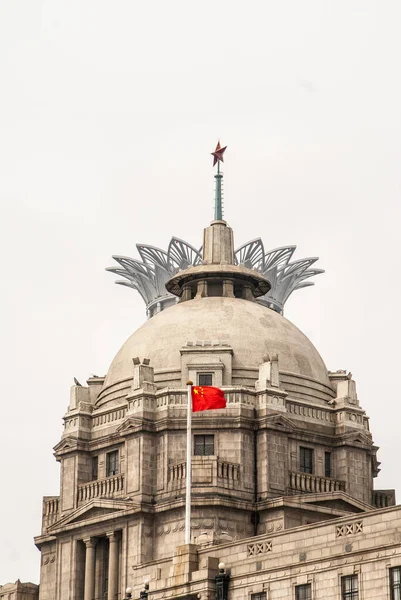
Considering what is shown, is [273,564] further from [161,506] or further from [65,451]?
[65,451]

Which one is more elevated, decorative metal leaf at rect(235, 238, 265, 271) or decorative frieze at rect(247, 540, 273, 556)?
decorative metal leaf at rect(235, 238, 265, 271)

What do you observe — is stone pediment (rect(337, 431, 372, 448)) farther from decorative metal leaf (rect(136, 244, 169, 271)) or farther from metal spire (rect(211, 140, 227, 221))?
decorative metal leaf (rect(136, 244, 169, 271))

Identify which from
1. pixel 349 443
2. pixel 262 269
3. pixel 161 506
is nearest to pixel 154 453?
pixel 161 506

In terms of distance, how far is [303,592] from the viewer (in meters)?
88.2

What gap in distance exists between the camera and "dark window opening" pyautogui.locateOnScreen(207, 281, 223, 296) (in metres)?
127

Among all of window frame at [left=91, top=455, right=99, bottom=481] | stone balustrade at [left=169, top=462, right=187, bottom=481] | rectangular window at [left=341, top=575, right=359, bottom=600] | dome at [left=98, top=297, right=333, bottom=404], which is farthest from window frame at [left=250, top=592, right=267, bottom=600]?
window frame at [left=91, top=455, right=99, bottom=481]

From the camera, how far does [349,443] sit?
121m

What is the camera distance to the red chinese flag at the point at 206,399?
108 m

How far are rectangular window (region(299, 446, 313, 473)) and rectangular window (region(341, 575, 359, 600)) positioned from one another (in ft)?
109

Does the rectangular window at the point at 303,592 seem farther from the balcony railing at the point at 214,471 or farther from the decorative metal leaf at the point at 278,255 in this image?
the decorative metal leaf at the point at 278,255

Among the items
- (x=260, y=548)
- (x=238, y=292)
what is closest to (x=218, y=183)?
(x=238, y=292)

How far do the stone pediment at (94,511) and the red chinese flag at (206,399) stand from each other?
1011 cm

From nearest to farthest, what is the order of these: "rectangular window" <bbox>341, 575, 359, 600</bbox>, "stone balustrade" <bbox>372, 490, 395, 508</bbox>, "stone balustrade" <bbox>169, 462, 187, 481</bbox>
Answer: "rectangular window" <bbox>341, 575, 359, 600</bbox>
"stone balustrade" <bbox>169, 462, 187, 481</bbox>
"stone balustrade" <bbox>372, 490, 395, 508</bbox>

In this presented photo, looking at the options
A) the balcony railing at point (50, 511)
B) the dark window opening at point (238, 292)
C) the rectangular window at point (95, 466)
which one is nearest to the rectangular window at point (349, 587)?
the rectangular window at point (95, 466)
